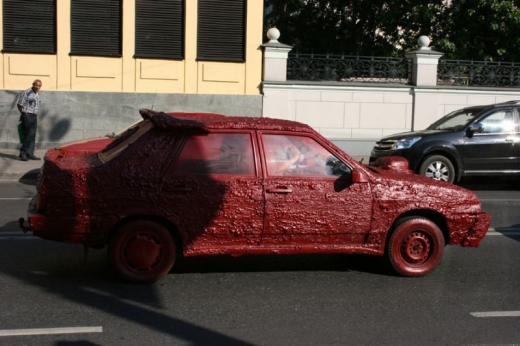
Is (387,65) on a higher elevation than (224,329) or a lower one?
higher

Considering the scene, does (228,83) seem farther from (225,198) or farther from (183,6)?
(225,198)

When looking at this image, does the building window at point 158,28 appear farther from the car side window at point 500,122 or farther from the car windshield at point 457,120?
the car side window at point 500,122

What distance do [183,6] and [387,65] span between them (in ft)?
18.0

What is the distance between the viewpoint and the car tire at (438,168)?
46.8 ft

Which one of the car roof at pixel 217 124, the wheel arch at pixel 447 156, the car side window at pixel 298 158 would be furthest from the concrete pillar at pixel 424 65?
the car side window at pixel 298 158

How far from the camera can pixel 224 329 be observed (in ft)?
19.3

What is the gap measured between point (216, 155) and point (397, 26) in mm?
18725

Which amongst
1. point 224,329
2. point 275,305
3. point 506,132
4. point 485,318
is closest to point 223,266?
point 275,305

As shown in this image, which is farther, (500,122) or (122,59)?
(122,59)

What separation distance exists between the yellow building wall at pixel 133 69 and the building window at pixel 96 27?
0.51 feet

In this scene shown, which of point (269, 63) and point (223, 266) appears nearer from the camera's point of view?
point (223, 266)

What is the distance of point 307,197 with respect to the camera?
23.3 ft

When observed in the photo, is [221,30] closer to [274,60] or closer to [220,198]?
[274,60]

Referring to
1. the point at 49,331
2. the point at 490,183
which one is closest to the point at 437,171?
the point at 490,183
